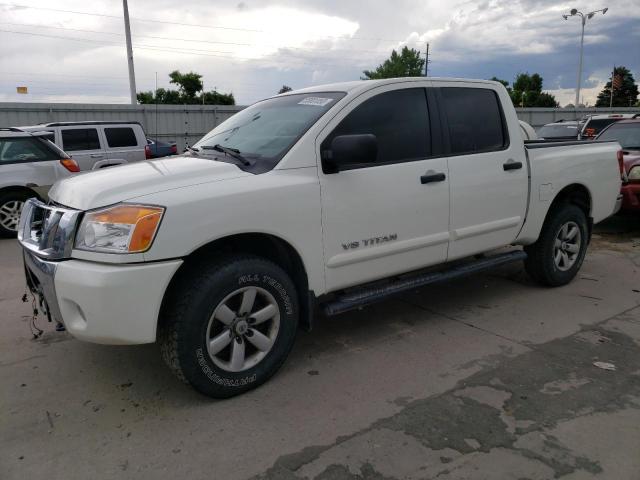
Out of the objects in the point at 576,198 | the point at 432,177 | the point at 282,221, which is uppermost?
the point at 432,177

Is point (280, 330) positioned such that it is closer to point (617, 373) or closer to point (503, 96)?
point (617, 373)

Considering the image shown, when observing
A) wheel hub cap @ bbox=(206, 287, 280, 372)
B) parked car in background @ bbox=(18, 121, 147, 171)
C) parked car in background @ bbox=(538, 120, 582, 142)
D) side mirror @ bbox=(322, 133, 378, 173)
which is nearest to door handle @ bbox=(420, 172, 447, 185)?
side mirror @ bbox=(322, 133, 378, 173)

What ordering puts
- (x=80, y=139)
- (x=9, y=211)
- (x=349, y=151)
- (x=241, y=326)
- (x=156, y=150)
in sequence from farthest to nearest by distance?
1. (x=156, y=150)
2. (x=80, y=139)
3. (x=9, y=211)
4. (x=349, y=151)
5. (x=241, y=326)

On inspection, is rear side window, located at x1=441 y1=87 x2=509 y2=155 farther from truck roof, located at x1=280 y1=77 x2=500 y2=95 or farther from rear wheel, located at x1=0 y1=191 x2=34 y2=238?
rear wheel, located at x1=0 y1=191 x2=34 y2=238

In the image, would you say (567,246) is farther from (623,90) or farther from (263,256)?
(623,90)

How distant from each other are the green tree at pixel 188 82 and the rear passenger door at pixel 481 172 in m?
50.7

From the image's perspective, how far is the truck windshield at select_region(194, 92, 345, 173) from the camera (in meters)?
3.43

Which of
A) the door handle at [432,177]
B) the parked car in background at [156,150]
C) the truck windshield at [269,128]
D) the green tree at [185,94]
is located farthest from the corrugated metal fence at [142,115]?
the green tree at [185,94]

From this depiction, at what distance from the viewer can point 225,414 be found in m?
3.01

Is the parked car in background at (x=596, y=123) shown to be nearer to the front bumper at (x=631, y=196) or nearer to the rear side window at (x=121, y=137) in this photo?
the front bumper at (x=631, y=196)

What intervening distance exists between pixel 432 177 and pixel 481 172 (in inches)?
22.8

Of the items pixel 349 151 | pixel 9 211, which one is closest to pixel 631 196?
pixel 349 151

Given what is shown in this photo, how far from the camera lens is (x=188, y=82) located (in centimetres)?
5138

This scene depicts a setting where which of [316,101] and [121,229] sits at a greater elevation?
[316,101]
